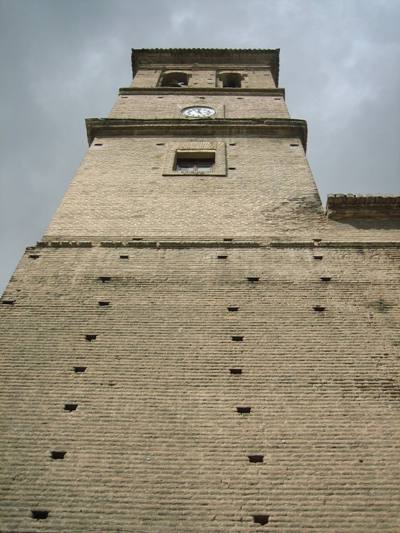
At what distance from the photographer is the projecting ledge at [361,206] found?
879cm

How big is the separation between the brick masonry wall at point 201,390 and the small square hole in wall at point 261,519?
4cm

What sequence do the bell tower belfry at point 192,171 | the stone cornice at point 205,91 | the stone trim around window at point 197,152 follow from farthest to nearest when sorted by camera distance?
the stone cornice at point 205,91 < the stone trim around window at point 197,152 < the bell tower belfry at point 192,171

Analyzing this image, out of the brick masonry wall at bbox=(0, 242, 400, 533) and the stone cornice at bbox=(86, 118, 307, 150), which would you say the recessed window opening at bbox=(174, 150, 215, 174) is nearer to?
the stone cornice at bbox=(86, 118, 307, 150)

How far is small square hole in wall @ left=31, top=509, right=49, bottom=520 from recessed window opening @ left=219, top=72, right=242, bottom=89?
1613 centimetres

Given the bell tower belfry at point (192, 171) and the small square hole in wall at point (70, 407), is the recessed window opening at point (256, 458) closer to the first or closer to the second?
the small square hole in wall at point (70, 407)

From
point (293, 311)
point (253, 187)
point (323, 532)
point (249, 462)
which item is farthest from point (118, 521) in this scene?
point (253, 187)

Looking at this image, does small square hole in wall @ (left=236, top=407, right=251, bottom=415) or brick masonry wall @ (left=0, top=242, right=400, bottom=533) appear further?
small square hole in wall @ (left=236, top=407, right=251, bottom=415)

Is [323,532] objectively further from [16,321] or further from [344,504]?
[16,321]

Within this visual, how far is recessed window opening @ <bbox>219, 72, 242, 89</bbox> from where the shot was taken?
18.5 m

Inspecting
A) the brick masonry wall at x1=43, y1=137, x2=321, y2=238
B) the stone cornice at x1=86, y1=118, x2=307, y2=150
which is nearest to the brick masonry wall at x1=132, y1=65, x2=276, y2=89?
the stone cornice at x1=86, y1=118, x2=307, y2=150

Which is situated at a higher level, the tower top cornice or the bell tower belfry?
the tower top cornice

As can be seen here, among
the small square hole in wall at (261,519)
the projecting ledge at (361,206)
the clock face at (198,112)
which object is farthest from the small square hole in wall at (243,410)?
the clock face at (198,112)

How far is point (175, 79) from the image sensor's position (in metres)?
18.6

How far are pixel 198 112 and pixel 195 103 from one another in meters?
A: 0.71
